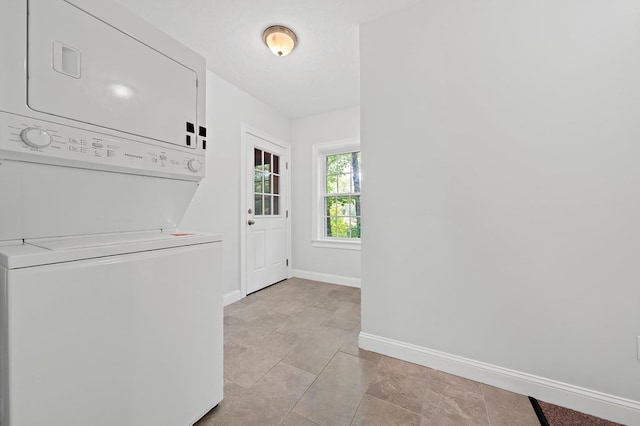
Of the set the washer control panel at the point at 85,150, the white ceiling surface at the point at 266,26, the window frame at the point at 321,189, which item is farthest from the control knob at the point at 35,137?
the window frame at the point at 321,189

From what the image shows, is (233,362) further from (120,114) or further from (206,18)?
(206,18)

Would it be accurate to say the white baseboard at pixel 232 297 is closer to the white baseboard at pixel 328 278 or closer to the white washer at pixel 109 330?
the white baseboard at pixel 328 278

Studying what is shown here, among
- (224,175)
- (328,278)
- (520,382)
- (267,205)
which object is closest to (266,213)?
(267,205)

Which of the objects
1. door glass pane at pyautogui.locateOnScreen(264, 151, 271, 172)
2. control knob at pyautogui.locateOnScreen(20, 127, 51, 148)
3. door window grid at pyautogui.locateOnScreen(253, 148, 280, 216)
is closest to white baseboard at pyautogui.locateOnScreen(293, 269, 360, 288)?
door window grid at pyautogui.locateOnScreen(253, 148, 280, 216)

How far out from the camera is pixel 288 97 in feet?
9.82

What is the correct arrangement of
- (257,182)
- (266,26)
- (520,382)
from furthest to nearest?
(257,182) → (266,26) → (520,382)

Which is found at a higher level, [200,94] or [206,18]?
[206,18]

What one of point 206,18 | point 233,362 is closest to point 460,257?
point 233,362

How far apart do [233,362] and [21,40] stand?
5.88 feet

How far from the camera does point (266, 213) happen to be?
325 centimetres

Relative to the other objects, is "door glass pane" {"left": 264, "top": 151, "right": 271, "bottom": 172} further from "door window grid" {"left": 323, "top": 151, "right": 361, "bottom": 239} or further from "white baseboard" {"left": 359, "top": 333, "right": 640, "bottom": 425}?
"white baseboard" {"left": 359, "top": 333, "right": 640, "bottom": 425}

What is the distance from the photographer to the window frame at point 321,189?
3.35 m

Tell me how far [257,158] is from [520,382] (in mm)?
3080

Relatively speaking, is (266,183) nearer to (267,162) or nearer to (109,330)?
(267,162)
